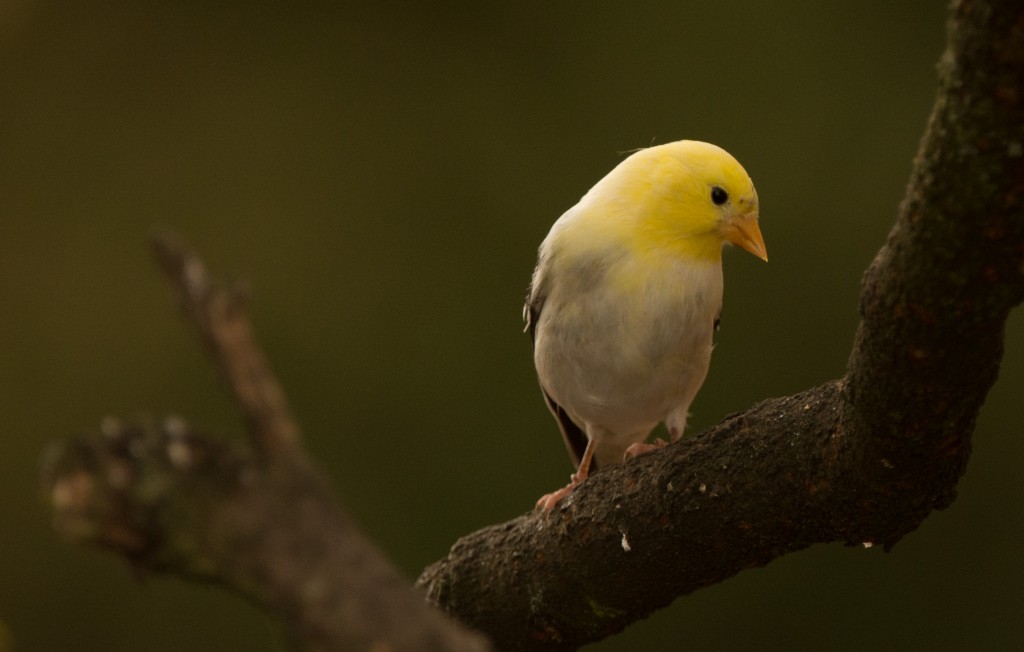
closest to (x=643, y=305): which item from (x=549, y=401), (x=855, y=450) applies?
(x=549, y=401)

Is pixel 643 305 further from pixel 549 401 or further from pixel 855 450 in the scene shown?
pixel 855 450

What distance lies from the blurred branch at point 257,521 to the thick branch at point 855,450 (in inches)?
37.9

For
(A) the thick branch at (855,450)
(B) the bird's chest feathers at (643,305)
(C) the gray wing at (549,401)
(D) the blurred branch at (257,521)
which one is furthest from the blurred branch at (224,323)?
(C) the gray wing at (549,401)

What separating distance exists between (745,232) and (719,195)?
14 cm

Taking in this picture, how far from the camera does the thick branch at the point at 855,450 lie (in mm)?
1700

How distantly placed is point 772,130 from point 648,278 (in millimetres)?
3264

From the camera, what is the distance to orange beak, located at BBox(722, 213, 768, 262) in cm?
354

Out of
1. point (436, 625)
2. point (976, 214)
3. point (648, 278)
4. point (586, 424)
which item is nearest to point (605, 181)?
point (648, 278)

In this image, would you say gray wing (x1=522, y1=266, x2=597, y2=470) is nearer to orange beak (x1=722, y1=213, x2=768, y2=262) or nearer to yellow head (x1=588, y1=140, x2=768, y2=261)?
yellow head (x1=588, y1=140, x2=768, y2=261)

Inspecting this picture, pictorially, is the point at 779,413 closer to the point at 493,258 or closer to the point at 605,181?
the point at 605,181

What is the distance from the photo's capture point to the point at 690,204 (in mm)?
3494

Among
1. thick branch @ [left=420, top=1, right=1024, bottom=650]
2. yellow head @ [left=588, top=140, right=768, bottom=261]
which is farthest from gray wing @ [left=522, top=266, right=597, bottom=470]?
thick branch @ [left=420, top=1, right=1024, bottom=650]

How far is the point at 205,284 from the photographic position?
A: 1311 mm

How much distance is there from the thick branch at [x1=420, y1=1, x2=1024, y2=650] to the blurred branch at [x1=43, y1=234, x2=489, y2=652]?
963mm
